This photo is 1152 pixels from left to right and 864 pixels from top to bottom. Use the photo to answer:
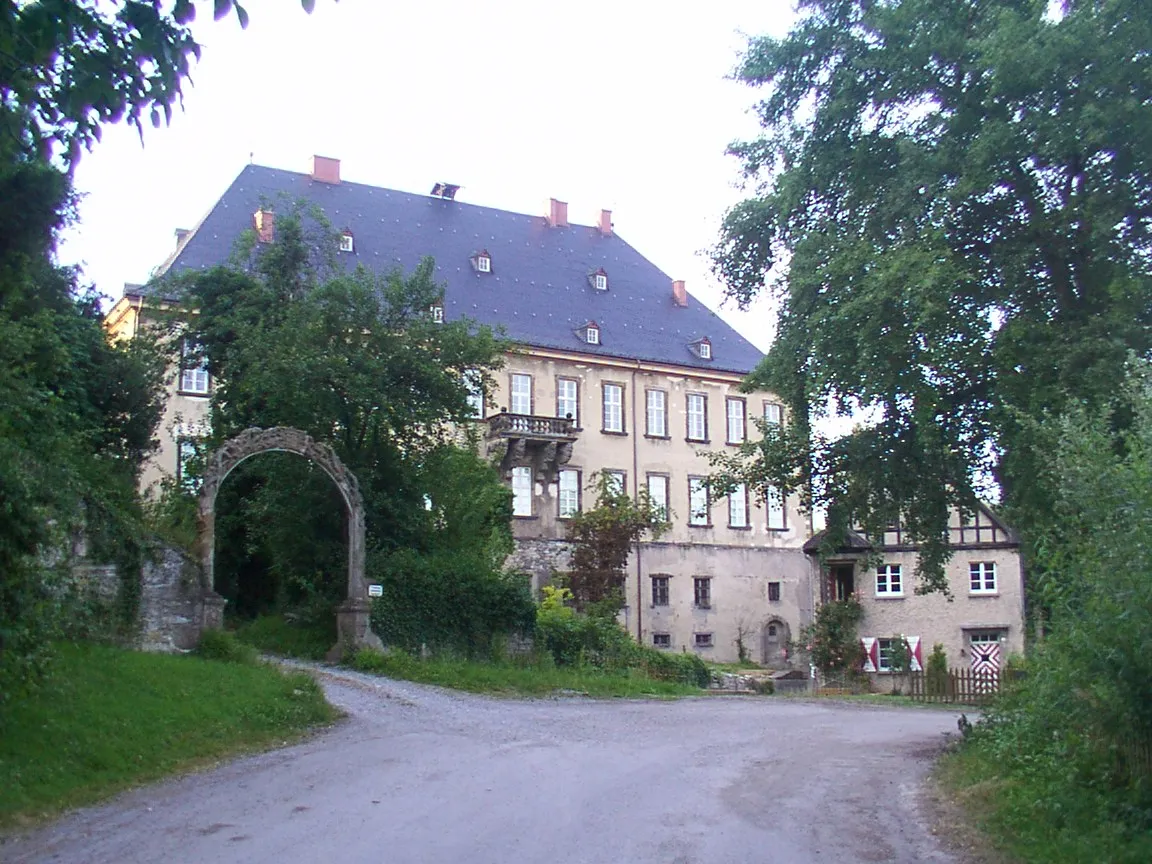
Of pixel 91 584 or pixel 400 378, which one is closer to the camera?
pixel 91 584

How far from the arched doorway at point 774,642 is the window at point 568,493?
9551 millimetres

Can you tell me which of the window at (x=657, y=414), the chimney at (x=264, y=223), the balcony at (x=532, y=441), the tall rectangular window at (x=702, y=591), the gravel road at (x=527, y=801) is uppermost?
the chimney at (x=264, y=223)

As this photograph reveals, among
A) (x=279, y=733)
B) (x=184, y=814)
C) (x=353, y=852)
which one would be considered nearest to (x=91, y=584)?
(x=279, y=733)

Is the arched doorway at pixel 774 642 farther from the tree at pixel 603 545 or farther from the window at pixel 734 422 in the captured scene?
the tree at pixel 603 545

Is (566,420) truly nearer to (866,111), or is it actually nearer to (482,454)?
(482,454)

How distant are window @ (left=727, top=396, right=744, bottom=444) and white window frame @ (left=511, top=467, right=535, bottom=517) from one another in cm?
987

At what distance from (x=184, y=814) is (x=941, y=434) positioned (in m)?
11.6

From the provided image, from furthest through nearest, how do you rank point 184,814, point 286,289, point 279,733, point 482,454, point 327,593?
point 482,454 < point 286,289 < point 327,593 < point 279,733 < point 184,814

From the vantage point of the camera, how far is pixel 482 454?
4638 centimetres

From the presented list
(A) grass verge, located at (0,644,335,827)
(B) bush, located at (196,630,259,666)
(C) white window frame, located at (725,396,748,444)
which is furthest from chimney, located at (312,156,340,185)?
(A) grass verge, located at (0,644,335,827)

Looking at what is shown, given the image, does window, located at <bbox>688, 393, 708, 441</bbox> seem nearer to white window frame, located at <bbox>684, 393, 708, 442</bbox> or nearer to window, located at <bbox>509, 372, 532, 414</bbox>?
white window frame, located at <bbox>684, 393, 708, 442</bbox>

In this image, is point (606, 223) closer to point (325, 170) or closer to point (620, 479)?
point (325, 170)

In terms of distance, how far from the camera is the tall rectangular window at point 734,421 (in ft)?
176

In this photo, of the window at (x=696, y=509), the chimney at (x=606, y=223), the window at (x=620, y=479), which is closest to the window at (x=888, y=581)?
the window at (x=696, y=509)
